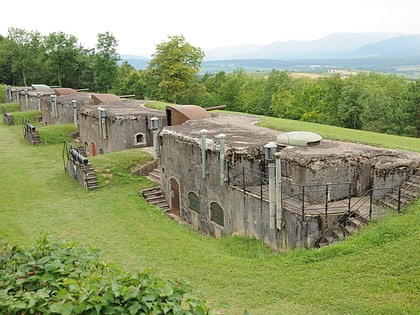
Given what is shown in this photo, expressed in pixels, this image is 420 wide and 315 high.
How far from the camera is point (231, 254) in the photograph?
1314 cm

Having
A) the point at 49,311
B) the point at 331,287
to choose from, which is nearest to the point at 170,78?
the point at 331,287

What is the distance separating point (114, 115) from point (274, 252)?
15.5 metres

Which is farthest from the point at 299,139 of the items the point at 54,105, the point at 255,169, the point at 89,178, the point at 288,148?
the point at 54,105

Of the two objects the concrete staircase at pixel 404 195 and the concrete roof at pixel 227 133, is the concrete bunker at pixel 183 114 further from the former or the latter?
the concrete staircase at pixel 404 195

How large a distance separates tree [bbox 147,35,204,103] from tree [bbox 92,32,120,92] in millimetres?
6005

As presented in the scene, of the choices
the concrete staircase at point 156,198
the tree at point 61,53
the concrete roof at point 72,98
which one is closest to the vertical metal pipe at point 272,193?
the concrete staircase at point 156,198

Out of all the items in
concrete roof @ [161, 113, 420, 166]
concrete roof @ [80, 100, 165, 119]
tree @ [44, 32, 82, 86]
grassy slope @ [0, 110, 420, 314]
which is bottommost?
grassy slope @ [0, 110, 420, 314]

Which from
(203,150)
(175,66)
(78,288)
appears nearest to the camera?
(78,288)

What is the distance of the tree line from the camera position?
45.2 metres

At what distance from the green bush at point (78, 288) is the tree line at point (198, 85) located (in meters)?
43.1

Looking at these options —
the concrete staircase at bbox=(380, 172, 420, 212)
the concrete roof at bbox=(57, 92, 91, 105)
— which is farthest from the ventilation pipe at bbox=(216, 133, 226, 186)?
the concrete roof at bbox=(57, 92, 91, 105)

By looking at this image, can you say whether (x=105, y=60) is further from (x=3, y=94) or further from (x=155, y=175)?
(x=155, y=175)

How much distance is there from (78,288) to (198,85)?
49616mm

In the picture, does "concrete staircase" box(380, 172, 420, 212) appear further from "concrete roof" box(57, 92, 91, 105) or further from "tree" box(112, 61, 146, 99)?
"tree" box(112, 61, 146, 99)
